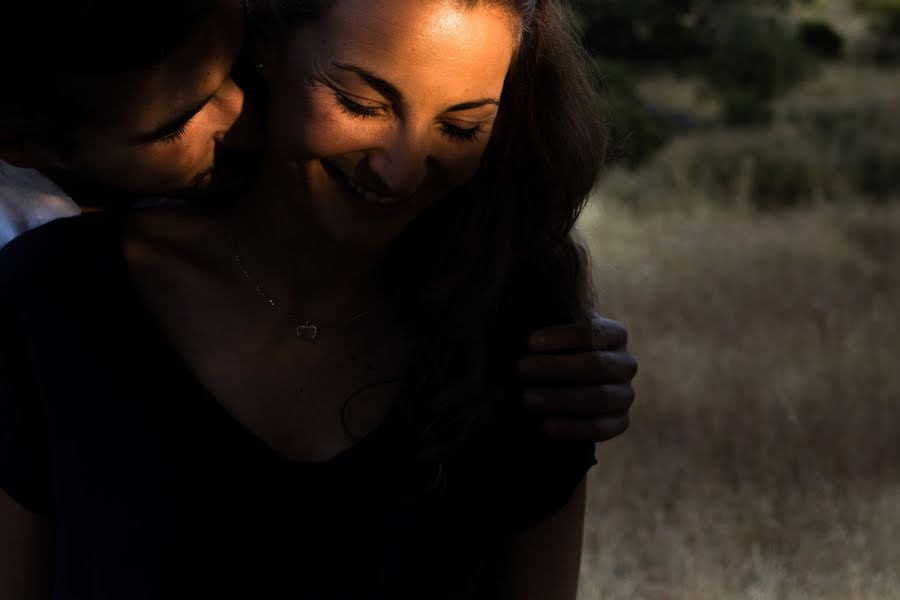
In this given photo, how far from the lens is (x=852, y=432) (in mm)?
3588

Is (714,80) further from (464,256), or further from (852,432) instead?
(464,256)

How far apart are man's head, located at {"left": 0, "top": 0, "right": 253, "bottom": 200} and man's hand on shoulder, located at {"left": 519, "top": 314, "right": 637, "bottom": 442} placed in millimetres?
464

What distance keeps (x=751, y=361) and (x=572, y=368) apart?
2.82 m

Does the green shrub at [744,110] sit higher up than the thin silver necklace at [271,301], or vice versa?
the thin silver necklace at [271,301]

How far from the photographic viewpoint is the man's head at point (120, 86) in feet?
3.94

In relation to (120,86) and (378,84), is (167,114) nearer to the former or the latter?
(120,86)

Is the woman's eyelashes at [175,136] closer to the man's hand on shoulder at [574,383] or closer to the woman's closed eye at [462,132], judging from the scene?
the woman's closed eye at [462,132]

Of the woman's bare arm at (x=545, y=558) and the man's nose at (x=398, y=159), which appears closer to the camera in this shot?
the man's nose at (x=398, y=159)

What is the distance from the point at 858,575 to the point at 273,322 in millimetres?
1891

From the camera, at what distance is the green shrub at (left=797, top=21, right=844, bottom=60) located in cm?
1733

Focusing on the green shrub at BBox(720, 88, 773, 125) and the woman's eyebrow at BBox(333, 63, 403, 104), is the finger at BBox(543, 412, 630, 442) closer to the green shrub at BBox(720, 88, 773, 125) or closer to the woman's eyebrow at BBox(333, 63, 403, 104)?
the woman's eyebrow at BBox(333, 63, 403, 104)

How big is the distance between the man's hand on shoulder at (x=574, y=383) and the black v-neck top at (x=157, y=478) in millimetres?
156

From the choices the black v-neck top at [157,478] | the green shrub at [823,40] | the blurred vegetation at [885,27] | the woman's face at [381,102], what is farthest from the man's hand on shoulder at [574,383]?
the green shrub at [823,40]

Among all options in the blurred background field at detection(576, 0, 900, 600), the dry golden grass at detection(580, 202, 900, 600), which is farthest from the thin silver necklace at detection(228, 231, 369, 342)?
the dry golden grass at detection(580, 202, 900, 600)
